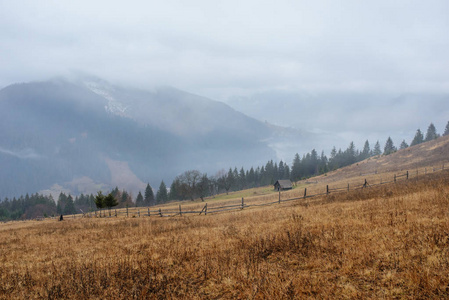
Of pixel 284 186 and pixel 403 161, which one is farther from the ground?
pixel 403 161

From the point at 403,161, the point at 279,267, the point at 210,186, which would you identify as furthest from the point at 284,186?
the point at 279,267

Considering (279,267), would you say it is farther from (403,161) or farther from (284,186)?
(403,161)

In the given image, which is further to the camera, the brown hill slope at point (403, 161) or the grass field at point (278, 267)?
the brown hill slope at point (403, 161)

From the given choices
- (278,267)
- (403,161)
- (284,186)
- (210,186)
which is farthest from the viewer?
(210,186)

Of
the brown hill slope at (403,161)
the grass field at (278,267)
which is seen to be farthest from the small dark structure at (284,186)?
the grass field at (278,267)

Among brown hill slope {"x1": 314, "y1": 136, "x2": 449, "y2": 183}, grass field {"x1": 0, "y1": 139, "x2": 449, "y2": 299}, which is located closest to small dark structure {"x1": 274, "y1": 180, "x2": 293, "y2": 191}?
brown hill slope {"x1": 314, "y1": 136, "x2": 449, "y2": 183}

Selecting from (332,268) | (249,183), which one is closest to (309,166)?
(249,183)

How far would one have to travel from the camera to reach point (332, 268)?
7.30 meters

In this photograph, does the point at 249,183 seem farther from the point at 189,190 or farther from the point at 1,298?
the point at 1,298

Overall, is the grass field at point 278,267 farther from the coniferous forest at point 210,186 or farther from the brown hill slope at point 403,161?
the coniferous forest at point 210,186

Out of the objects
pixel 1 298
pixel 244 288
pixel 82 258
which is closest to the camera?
pixel 244 288

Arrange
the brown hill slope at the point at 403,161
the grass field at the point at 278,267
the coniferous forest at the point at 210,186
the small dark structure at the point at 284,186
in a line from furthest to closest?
1. the coniferous forest at the point at 210,186
2. the small dark structure at the point at 284,186
3. the brown hill slope at the point at 403,161
4. the grass field at the point at 278,267

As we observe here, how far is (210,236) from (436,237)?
9891 millimetres

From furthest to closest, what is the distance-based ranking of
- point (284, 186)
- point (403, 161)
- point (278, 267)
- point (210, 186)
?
point (210, 186) → point (403, 161) → point (284, 186) → point (278, 267)
